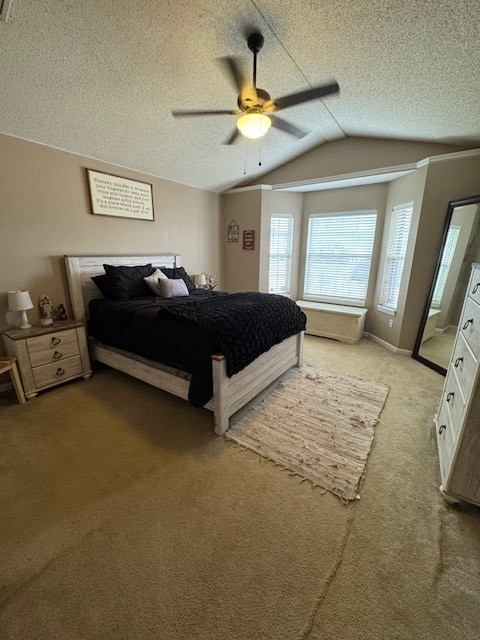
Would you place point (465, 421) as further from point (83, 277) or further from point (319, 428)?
point (83, 277)

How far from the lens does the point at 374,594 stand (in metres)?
1.11

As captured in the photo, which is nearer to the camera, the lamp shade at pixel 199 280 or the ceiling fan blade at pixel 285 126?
the ceiling fan blade at pixel 285 126

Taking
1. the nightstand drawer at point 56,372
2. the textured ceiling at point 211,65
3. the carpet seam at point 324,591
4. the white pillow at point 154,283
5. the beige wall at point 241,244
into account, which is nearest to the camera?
the carpet seam at point 324,591

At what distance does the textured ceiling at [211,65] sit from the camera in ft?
5.40

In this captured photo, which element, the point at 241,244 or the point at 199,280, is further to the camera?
the point at 241,244

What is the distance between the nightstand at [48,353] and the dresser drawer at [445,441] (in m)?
3.20

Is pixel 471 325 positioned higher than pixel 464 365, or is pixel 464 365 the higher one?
pixel 471 325

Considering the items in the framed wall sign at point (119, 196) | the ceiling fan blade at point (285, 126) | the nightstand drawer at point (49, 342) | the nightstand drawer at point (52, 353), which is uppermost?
the ceiling fan blade at point (285, 126)

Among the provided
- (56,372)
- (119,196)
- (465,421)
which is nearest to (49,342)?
(56,372)

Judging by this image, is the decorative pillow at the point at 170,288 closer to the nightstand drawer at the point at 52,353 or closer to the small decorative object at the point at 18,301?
the nightstand drawer at the point at 52,353

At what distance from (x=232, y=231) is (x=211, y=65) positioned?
2.73 m

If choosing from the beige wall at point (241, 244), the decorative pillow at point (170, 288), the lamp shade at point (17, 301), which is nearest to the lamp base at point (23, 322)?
the lamp shade at point (17, 301)

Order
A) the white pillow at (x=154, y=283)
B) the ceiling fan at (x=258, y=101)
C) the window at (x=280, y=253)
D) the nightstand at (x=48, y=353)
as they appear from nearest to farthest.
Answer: the ceiling fan at (x=258, y=101)
the nightstand at (x=48, y=353)
the white pillow at (x=154, y=283)
the window at (x=280, y=253)

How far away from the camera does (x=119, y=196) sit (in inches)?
132
